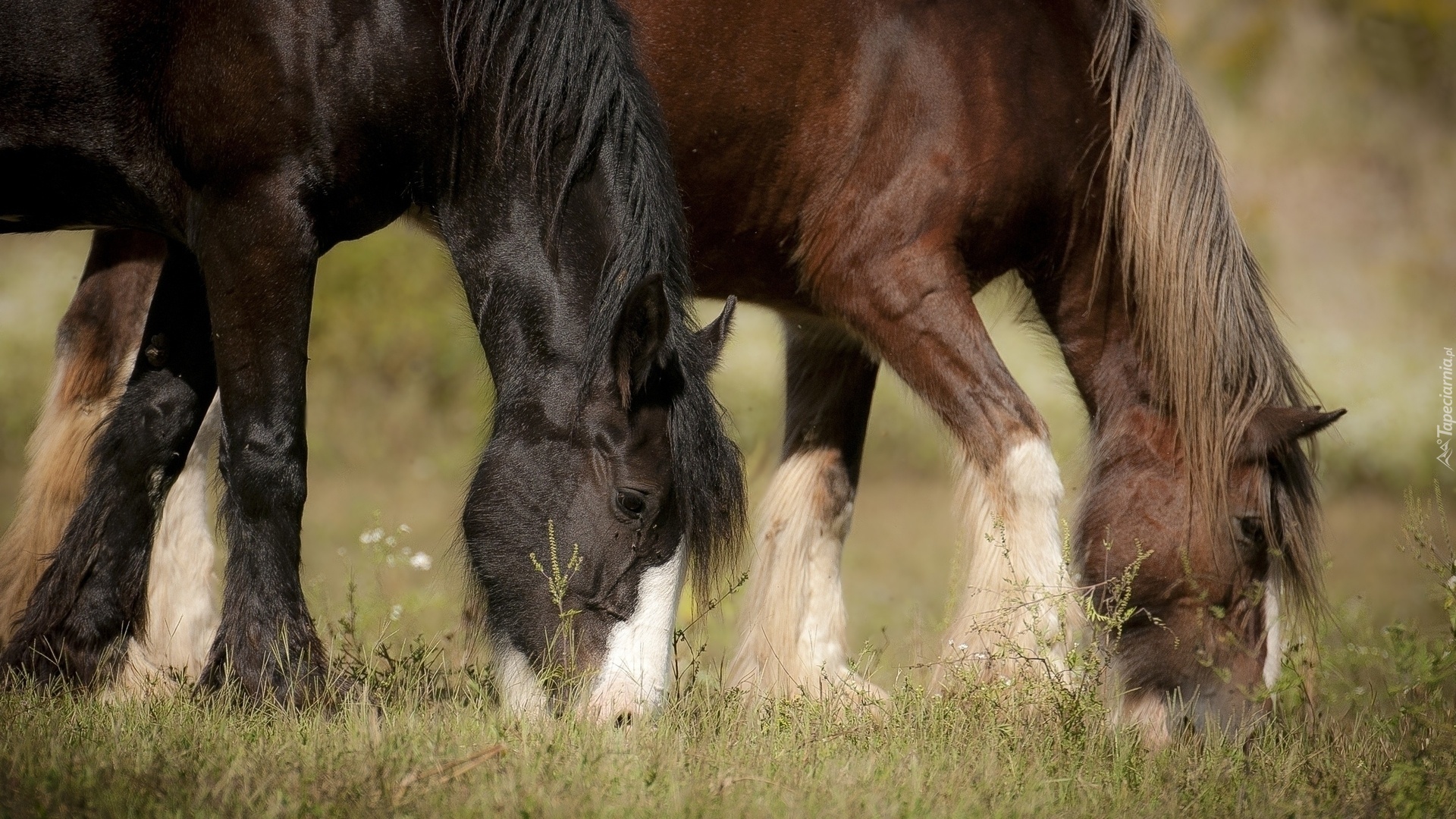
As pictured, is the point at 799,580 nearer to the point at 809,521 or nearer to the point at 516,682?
the point at 809,521

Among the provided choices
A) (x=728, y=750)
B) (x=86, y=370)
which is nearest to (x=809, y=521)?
(x=728, y=750)

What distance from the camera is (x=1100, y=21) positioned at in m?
4.62

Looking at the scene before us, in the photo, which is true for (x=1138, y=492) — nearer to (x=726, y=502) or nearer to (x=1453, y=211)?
(x=726, y=502)

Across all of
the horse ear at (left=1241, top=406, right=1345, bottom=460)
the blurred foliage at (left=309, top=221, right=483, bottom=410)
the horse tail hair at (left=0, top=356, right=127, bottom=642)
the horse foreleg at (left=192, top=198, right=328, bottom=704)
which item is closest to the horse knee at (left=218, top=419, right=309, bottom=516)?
the horse foreleg at (left=192, top=198, right=328, bottom=704)

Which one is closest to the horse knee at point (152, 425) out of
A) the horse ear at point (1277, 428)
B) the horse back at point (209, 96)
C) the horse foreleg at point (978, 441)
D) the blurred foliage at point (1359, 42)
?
the horse back at point (209, 96)

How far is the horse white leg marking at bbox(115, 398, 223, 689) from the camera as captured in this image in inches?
174

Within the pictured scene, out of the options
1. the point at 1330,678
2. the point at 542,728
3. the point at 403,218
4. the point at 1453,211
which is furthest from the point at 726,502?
the point at 1453,211

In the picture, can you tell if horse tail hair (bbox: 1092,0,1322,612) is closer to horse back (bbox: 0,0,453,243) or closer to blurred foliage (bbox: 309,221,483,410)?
horse back (bbox: 0,0,453,243)

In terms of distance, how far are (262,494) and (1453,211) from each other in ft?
58.5

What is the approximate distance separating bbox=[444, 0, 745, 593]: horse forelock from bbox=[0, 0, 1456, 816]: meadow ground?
695 mm


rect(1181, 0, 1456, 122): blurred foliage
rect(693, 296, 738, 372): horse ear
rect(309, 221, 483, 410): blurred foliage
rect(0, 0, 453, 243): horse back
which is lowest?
rect(309, 221, 483, 410): blurred foliage

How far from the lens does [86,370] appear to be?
457cm

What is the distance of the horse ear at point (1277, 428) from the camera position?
426 centimetres

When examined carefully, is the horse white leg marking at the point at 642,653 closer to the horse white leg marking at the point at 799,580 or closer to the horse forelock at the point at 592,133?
the horse forelock at the point at 592,133
